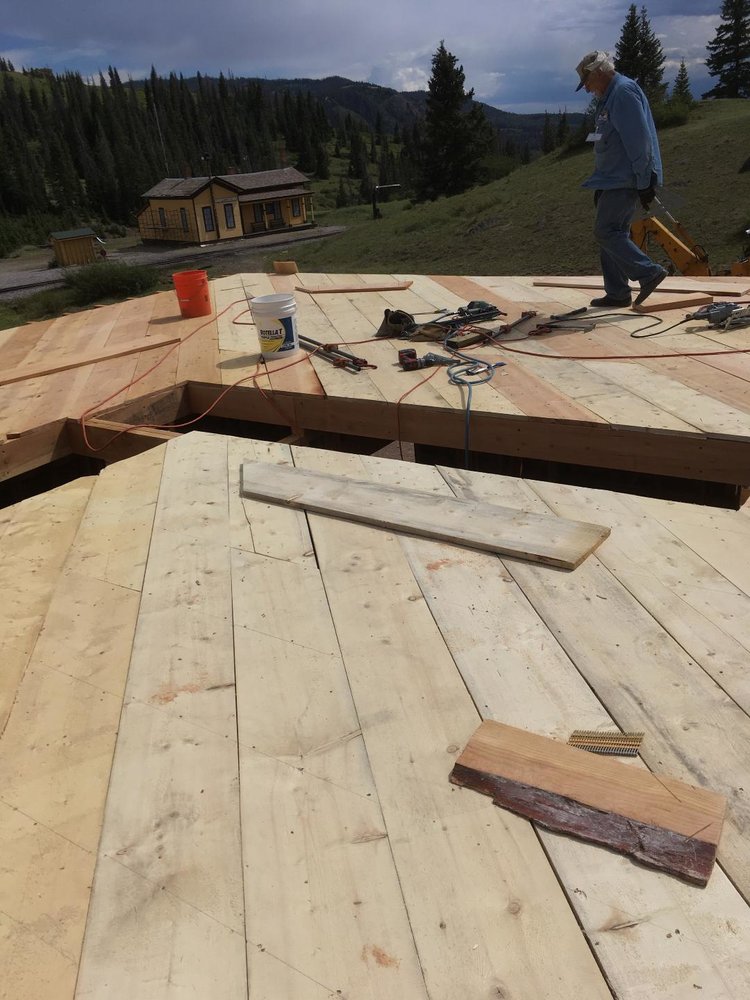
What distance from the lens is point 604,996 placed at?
1011mm

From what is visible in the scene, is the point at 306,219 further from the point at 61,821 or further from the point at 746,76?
the point at 61,821

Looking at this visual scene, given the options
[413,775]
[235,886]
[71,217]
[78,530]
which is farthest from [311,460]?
[71,217]

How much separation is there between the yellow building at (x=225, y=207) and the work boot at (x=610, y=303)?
136 ft

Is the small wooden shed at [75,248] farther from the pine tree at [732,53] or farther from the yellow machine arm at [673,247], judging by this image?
the pine tree at [732,53]

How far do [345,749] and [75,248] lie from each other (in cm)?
4288

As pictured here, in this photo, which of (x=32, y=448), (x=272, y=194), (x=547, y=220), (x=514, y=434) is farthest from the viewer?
(x=272, y=194)

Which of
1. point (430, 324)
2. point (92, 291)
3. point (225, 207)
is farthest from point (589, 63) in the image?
point (225, 207)

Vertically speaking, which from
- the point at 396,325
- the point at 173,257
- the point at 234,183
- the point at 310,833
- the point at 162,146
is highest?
the point at 162,146

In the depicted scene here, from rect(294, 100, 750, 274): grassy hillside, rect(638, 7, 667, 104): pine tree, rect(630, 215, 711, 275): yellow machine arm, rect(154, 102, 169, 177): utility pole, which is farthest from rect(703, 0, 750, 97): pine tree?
rect(630, 215, 711, 275): yellow machine arm

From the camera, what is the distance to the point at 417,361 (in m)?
3.76

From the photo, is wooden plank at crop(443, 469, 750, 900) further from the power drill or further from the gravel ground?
the gravel ground

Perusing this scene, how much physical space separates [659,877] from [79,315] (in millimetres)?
6420

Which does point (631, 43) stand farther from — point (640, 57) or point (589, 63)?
point (589, 63)

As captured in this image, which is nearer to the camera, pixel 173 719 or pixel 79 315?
pixel 173 719
